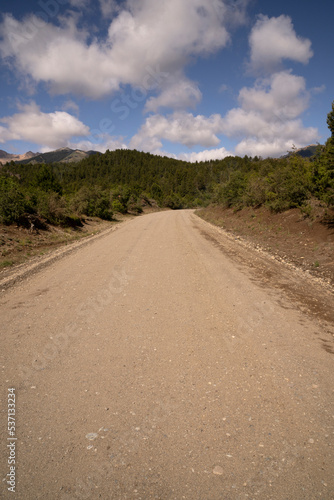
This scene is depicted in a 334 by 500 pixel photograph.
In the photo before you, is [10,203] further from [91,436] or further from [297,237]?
[297,237]

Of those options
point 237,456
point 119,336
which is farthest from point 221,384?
point 119,336

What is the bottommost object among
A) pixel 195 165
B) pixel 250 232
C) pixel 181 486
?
pixel 181 486

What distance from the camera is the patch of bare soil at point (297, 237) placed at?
26.9ft

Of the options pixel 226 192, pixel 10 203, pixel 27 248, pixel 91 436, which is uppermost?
pixel 226 192

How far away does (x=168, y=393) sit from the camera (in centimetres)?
276

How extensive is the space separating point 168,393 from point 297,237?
426 inches

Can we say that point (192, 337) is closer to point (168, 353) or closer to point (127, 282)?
point (168, 353)

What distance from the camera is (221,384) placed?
290 cm

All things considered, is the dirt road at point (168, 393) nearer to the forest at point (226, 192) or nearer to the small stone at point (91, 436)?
the small stone at point (91, 436)

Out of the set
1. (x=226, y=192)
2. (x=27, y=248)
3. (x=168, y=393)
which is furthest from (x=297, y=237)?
(x=226, y=192)

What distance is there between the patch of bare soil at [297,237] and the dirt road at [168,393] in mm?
2847

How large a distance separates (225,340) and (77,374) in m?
2.14

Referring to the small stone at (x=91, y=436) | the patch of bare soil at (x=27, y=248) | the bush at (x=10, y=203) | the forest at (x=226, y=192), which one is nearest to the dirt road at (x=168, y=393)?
the small stone at (x=91, y=436)

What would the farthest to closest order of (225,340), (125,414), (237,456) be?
1. (225,340)
2. (125,414)
3. (237,456)
